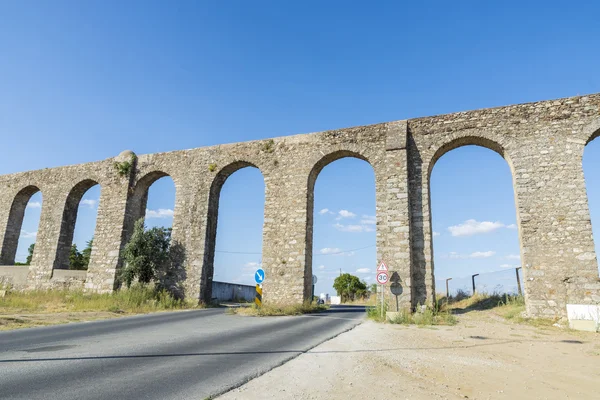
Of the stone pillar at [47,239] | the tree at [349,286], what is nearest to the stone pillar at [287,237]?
the stone pillar at [47,239]

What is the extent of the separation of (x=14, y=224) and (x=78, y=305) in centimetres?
1107

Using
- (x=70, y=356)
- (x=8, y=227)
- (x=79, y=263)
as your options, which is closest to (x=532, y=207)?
(x=70, y=356)

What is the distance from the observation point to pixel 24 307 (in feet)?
39.1

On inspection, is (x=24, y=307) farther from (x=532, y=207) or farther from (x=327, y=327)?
(x=532, y=207)

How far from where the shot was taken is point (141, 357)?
5055 mm

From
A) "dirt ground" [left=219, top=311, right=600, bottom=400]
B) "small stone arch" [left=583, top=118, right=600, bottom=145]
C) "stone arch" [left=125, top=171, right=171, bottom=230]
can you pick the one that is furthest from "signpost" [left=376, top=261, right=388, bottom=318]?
"stone arch" [left=125, top=171, right=171, bottom=230]

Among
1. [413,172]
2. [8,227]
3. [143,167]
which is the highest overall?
[143,167]

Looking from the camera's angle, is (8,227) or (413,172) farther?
(8,227)

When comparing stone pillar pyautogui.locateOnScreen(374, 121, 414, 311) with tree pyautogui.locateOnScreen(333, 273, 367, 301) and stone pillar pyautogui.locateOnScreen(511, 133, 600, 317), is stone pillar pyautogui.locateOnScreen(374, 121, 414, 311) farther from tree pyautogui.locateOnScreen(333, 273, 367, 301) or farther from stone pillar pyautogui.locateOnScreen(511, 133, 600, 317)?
tree pyautogui.locateOnScreen(333, 273, 367, 301)

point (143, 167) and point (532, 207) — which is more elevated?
point (143, 167)

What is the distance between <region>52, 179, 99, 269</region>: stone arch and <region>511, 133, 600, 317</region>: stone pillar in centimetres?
1851

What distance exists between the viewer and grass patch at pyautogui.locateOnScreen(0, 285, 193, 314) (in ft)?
39.1

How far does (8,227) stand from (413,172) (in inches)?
814

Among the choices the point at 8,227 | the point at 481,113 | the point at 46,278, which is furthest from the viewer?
the point at 8,227
